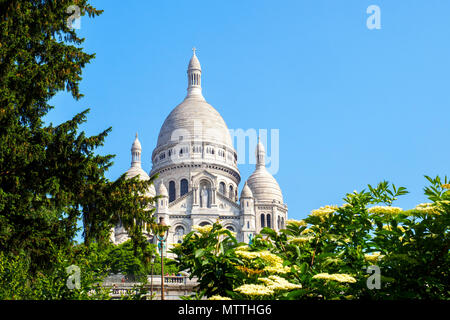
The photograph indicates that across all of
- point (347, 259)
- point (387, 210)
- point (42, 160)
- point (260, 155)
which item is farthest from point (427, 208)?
point (260, 155)

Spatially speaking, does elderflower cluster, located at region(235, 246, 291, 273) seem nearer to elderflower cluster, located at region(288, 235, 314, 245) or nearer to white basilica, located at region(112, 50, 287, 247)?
elderflower cluster, located at region(288, 235, 314, 245)

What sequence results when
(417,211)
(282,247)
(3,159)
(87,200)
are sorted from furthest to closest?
(87,200) < (3,159) < (282,247) < (417,211)

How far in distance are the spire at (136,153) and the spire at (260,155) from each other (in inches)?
743

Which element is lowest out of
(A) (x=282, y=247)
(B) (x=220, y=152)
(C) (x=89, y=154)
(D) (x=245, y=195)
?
(A) (x=282, y=247)

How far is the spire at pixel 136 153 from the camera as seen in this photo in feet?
296

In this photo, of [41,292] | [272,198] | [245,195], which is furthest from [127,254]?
[41,292]

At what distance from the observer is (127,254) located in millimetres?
51281

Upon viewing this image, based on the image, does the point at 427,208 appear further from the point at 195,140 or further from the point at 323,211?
the point at 195,140

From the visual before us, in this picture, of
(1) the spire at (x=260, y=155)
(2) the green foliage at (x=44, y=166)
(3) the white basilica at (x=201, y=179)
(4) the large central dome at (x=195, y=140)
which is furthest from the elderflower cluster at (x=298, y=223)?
(1) the spire at (x=260, y=155)

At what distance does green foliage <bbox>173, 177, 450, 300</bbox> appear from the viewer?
6.84 meters

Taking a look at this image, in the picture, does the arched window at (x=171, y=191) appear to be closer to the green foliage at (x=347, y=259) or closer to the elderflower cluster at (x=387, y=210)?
the green foliage at (x=347, y=259)

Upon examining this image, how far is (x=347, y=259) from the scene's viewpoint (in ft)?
26.1

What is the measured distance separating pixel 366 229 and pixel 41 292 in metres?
4.95

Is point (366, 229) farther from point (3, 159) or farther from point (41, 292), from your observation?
point (3, 159)
